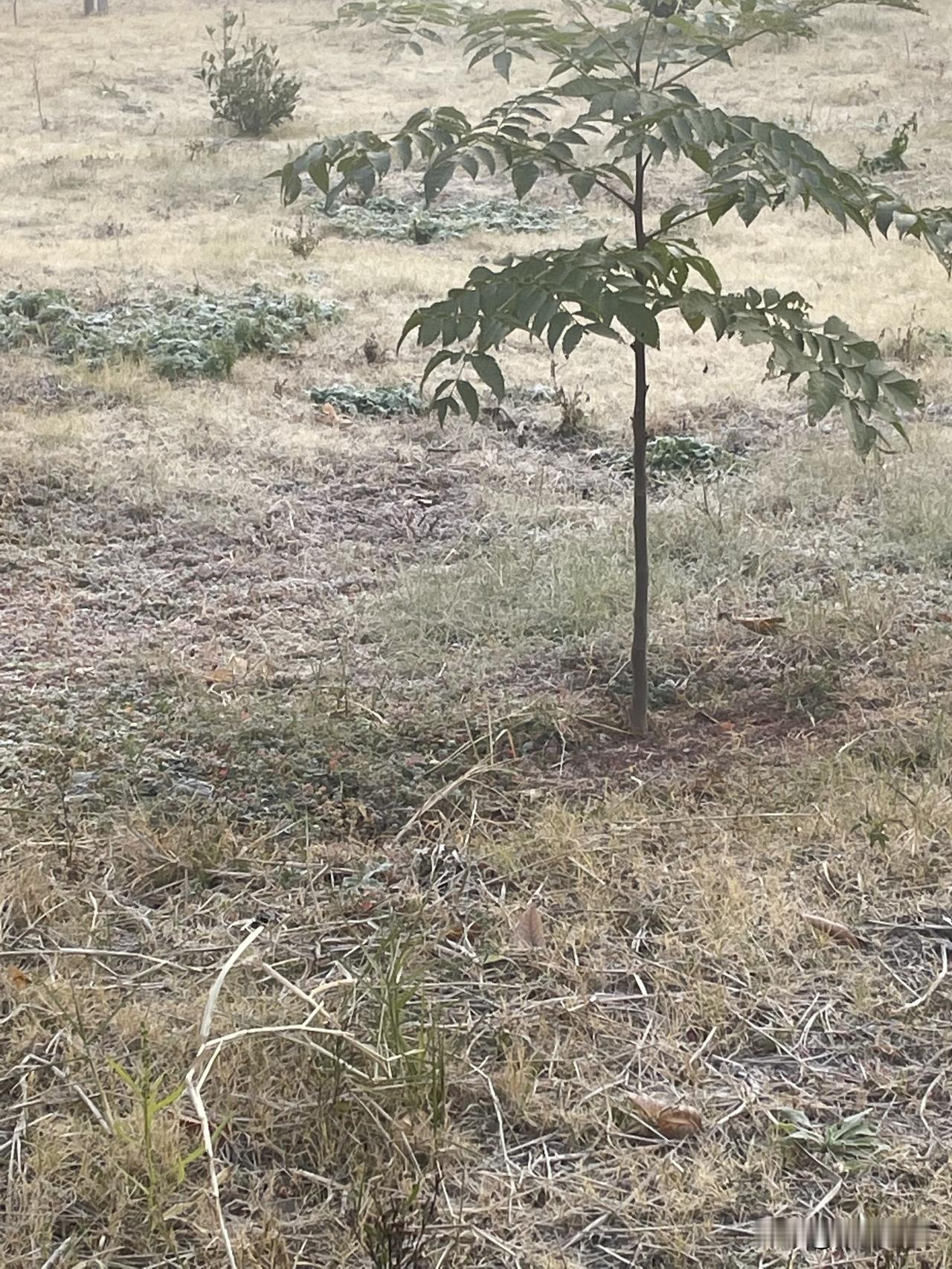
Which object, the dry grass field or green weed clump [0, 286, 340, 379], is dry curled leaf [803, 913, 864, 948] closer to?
the dry grass field

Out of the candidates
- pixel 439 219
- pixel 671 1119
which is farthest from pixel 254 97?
pixel 671 1119

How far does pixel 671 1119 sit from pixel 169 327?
18.1ft

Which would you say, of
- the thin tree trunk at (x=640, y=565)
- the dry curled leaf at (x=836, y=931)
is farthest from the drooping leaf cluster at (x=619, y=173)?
the dry curled leaf at (x=836, y=931)

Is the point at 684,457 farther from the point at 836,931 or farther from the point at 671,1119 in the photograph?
the point at 671,1119

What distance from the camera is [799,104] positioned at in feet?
42.8

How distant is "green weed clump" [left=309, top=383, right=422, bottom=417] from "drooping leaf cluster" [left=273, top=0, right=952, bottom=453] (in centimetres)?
318

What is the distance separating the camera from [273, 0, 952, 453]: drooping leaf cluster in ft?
7.47

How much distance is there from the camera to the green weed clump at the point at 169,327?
20.6ft

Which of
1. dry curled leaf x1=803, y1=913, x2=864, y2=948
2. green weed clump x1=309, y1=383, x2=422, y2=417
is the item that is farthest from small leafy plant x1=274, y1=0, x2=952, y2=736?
green weed clump x1=309, y1=383, x2=422, y2=417

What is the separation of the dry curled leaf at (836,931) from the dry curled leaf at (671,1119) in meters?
0.54

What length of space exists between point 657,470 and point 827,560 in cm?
115

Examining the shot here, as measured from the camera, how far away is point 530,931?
7.67ft

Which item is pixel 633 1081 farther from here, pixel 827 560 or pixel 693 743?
pixel 827 560

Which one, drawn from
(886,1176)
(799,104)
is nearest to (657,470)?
(886,1176)
